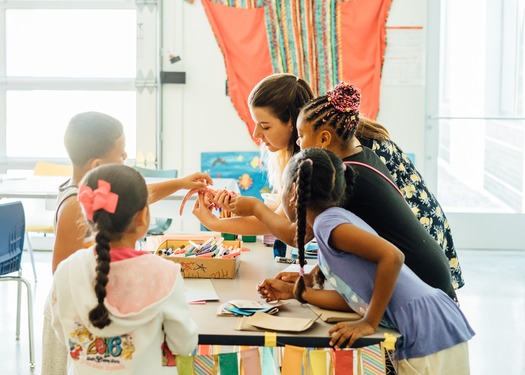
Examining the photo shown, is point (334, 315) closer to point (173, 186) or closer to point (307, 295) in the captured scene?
point (307, 295)

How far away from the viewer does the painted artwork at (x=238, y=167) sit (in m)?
6.96

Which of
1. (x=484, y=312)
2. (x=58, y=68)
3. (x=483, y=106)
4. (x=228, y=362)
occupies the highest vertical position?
(x=58, y=68)

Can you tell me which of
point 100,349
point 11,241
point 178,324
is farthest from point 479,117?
point 100,349

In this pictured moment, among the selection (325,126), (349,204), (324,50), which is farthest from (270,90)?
(324,50)

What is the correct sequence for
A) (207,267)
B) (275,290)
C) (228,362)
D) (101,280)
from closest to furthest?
(101,280) → (228,362) → (275,290) → (207,267)

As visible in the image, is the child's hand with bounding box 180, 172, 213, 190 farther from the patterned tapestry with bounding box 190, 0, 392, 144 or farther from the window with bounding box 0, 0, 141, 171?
the window with bounding box 0, 0, 141, 171

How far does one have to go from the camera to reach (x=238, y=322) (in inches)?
88.3

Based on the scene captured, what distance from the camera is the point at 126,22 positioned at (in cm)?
695

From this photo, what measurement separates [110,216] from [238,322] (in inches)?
19.8

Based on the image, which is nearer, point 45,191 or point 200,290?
point 200,290

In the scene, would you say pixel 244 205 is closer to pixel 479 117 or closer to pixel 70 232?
pixel 70 232

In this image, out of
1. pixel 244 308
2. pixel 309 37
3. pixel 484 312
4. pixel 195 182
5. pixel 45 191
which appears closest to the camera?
pixel 244 308

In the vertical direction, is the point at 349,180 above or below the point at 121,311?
above

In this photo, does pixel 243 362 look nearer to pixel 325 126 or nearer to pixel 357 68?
pixel 325 126
